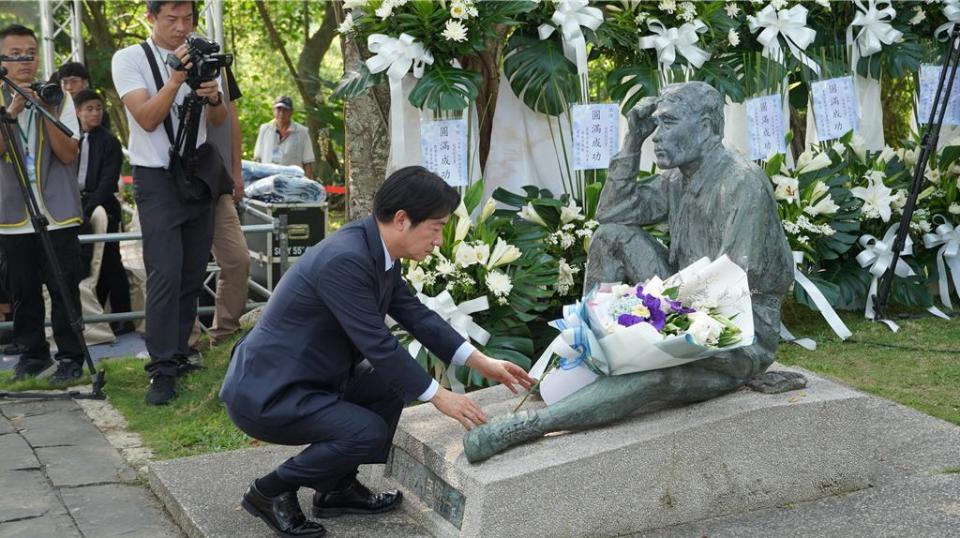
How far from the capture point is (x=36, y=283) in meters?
6.25

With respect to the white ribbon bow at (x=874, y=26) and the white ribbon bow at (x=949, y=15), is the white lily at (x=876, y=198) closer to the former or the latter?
the white ribbon bow at (x=874, y=26)

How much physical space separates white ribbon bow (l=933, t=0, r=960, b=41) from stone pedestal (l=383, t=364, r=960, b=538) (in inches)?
163

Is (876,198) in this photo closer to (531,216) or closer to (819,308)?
(819,308)

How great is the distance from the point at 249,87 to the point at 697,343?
861 inches

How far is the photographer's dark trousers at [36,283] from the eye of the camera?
6.15 m

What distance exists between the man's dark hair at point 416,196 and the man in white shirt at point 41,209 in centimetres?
282

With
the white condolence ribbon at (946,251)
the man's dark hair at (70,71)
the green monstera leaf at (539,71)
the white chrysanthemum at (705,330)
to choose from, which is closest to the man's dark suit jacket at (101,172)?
the man's dark hair at (70,71)

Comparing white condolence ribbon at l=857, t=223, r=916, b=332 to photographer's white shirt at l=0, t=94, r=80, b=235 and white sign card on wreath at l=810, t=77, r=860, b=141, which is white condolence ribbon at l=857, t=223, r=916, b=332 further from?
photographer's white shirt at l=0, t=94, r=80, b=235

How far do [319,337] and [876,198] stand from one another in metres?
4.54

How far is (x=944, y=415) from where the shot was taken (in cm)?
511

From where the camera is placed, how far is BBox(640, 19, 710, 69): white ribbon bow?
663cm

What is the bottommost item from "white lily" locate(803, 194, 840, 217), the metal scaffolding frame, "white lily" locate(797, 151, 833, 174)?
"white lily" locate(803, 194, 840, 217)

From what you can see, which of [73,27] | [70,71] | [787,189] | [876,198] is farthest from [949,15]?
[73,27]

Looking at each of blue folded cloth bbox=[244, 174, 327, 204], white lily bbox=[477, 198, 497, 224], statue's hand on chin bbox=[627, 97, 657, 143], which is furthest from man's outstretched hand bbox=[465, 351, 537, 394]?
blue folded cloth bbox=[244, 174, 327, 204]
